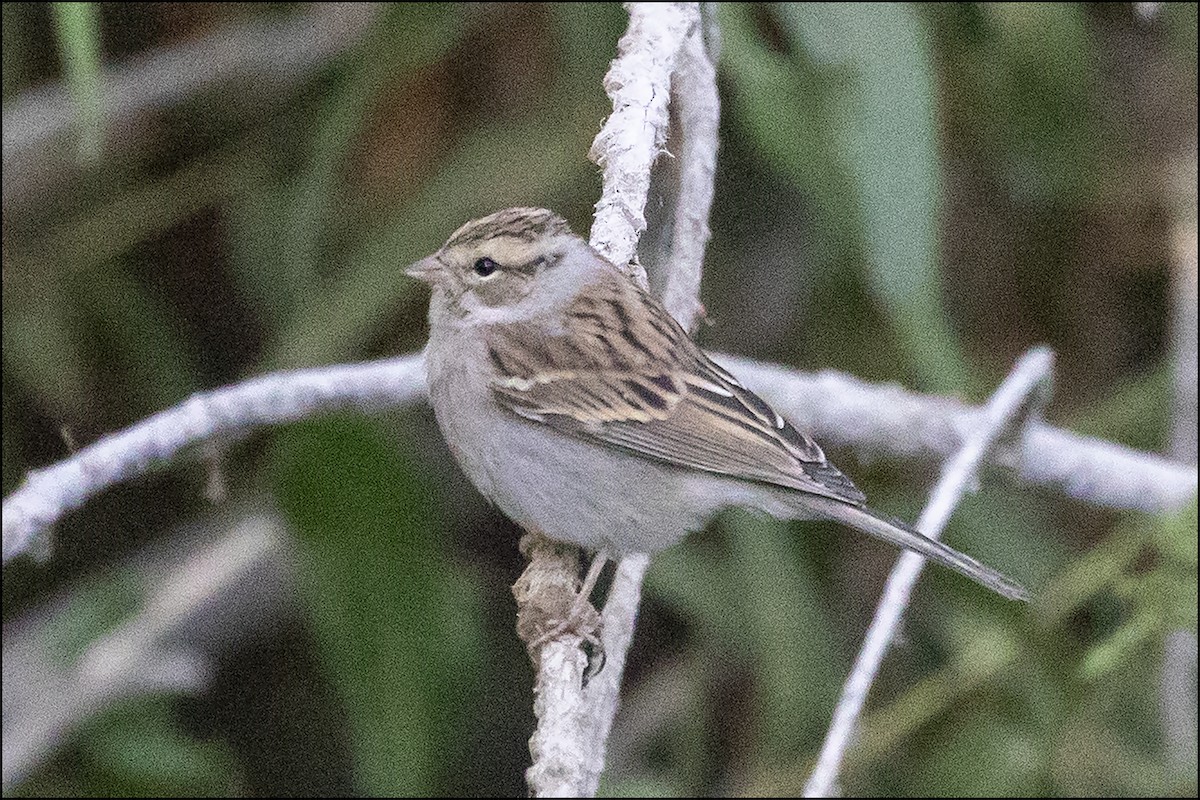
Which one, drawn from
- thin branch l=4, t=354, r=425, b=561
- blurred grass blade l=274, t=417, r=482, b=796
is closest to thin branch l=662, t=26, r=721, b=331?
thin branch l=4, t=354, r=425, b=561

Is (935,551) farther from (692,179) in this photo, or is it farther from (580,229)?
(580,229)

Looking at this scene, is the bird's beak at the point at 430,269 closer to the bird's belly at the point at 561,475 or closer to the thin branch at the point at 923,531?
the bird's belly at the point at 561,475

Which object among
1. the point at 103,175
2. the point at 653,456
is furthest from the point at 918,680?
the point at 103,175

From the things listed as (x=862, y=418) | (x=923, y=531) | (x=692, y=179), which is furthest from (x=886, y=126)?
(x=923, y=531)

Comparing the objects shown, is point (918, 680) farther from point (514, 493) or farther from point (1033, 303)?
point (514, 493)

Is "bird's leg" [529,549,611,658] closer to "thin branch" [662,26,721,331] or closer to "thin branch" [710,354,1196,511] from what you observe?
"thin branch" [662,26,721,331]

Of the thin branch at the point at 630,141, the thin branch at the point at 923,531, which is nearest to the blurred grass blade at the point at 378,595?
the thin branch at the point at 923,531
